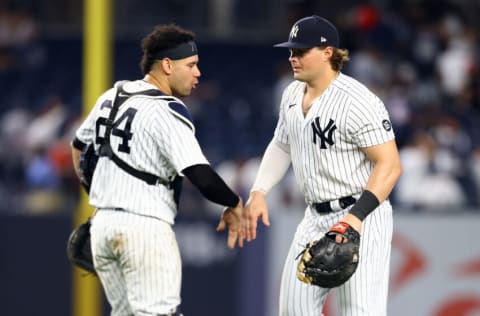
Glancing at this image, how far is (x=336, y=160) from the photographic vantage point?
596cm

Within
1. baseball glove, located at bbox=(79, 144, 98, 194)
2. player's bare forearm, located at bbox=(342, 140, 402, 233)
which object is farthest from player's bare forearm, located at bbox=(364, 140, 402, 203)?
baseball glove, located at bbox=(79, 144, 98, 194)

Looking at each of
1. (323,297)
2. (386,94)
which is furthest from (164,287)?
(386,94)

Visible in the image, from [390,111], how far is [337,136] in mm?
6486

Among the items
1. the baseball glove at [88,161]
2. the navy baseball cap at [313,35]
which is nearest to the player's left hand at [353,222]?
the navy baseball cap at [313,35]

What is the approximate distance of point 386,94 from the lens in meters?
12.6

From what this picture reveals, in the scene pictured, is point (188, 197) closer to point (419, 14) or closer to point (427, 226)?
point (427, 226)

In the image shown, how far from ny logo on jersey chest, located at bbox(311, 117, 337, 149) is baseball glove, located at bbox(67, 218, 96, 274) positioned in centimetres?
142

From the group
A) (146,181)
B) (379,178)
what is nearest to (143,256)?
(146,181)

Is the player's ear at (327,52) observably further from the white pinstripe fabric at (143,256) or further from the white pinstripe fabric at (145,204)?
the white pinstripe fabric at (143,256)

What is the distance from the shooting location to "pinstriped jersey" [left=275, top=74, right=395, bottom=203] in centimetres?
583

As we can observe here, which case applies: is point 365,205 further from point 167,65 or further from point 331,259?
point 167,65

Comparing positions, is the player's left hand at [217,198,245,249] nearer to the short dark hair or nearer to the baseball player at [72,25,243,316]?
A: the baseball player at [72,25,243,316]

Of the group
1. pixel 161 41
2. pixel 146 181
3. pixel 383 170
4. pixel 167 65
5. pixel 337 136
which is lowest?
pixel 146 181

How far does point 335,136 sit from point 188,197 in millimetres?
4979
